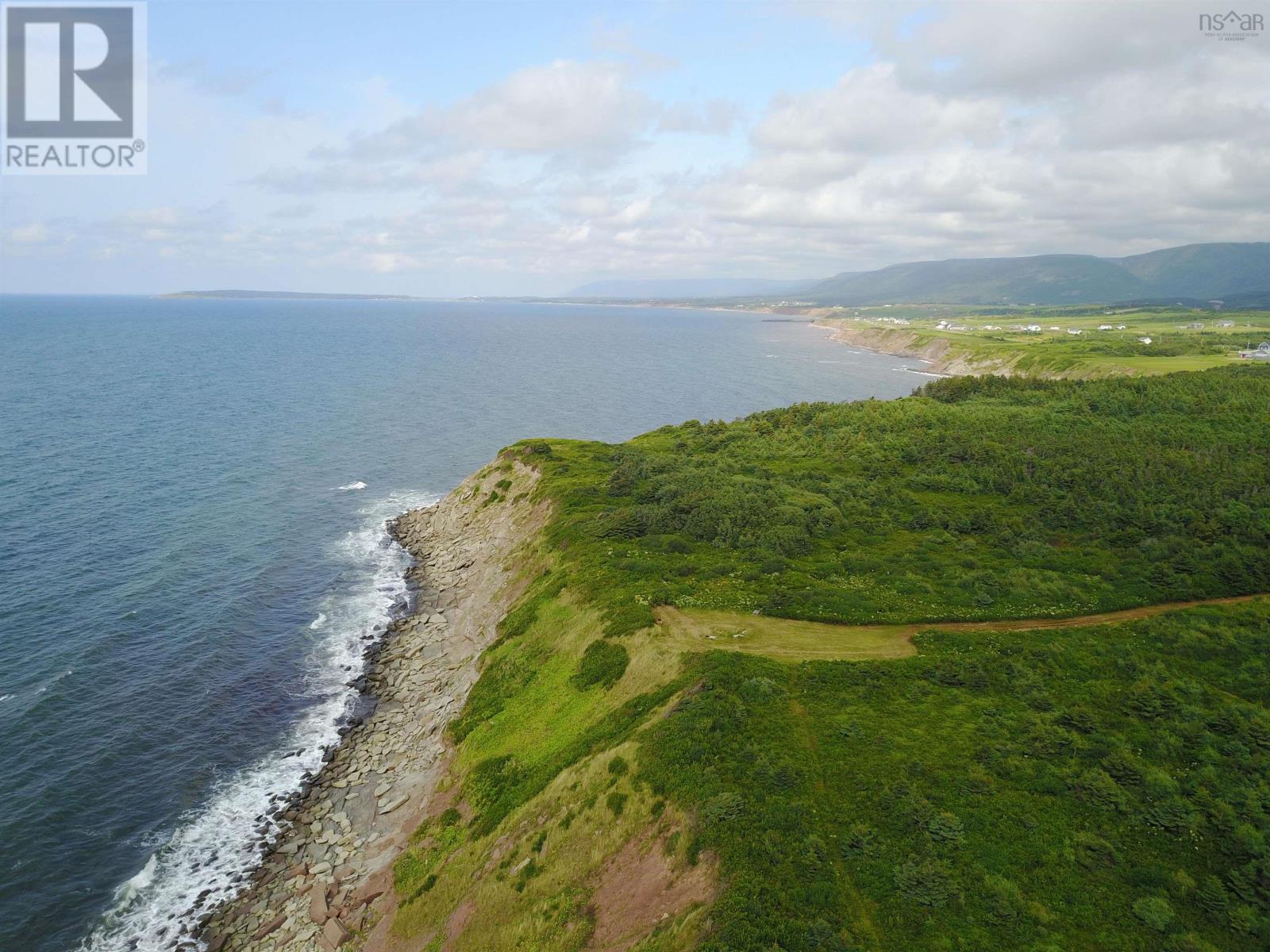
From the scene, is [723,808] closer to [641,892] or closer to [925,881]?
[641,892]

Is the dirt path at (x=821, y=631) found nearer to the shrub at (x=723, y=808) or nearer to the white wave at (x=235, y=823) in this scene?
the shrub at (x=723, y=808)

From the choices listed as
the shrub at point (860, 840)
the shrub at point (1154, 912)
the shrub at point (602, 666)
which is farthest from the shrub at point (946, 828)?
the shrub at point (602, 666)

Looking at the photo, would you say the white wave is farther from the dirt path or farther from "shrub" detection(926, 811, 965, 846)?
"shrub" detection(926, 811, 965, 846)

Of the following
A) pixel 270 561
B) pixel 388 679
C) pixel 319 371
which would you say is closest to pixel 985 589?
pixel 388 679

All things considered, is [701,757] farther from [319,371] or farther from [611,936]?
[319,371]

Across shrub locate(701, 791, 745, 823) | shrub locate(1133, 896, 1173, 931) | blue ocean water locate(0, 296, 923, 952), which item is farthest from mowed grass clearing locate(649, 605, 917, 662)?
blue ocean water locate(0, 296, 923, 952)

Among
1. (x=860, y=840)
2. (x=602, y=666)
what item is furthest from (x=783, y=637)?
(x=860, y=840)
